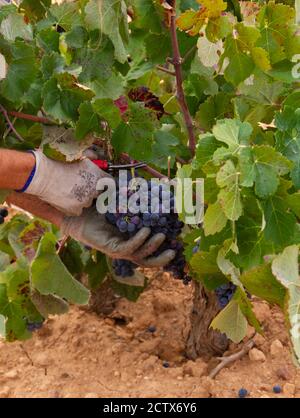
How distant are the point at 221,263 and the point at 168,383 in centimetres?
103

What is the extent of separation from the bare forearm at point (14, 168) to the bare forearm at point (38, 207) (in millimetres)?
239

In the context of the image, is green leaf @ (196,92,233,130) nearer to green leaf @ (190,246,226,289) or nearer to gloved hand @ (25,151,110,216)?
gloved hand @ (25,151,110,216)

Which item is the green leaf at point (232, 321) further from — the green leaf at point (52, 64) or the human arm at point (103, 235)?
the green leaf at point (52, 64)

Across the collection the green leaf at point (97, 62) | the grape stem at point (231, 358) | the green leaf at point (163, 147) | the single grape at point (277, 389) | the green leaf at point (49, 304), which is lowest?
the grape stem at point (231, 358)

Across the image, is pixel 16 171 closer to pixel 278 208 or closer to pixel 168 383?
pixel 278 208

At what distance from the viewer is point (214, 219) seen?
1400mm

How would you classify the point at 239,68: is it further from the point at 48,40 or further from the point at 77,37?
the point at 48,40

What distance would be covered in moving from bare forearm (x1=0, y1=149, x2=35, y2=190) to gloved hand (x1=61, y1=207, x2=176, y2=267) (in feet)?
0.78

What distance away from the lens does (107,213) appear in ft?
6.06

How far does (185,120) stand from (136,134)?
Result: 0.53ft

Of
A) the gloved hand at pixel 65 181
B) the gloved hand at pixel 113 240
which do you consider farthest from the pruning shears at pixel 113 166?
the gloved hand at pixel 113 240

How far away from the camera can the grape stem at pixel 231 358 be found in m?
2.38
